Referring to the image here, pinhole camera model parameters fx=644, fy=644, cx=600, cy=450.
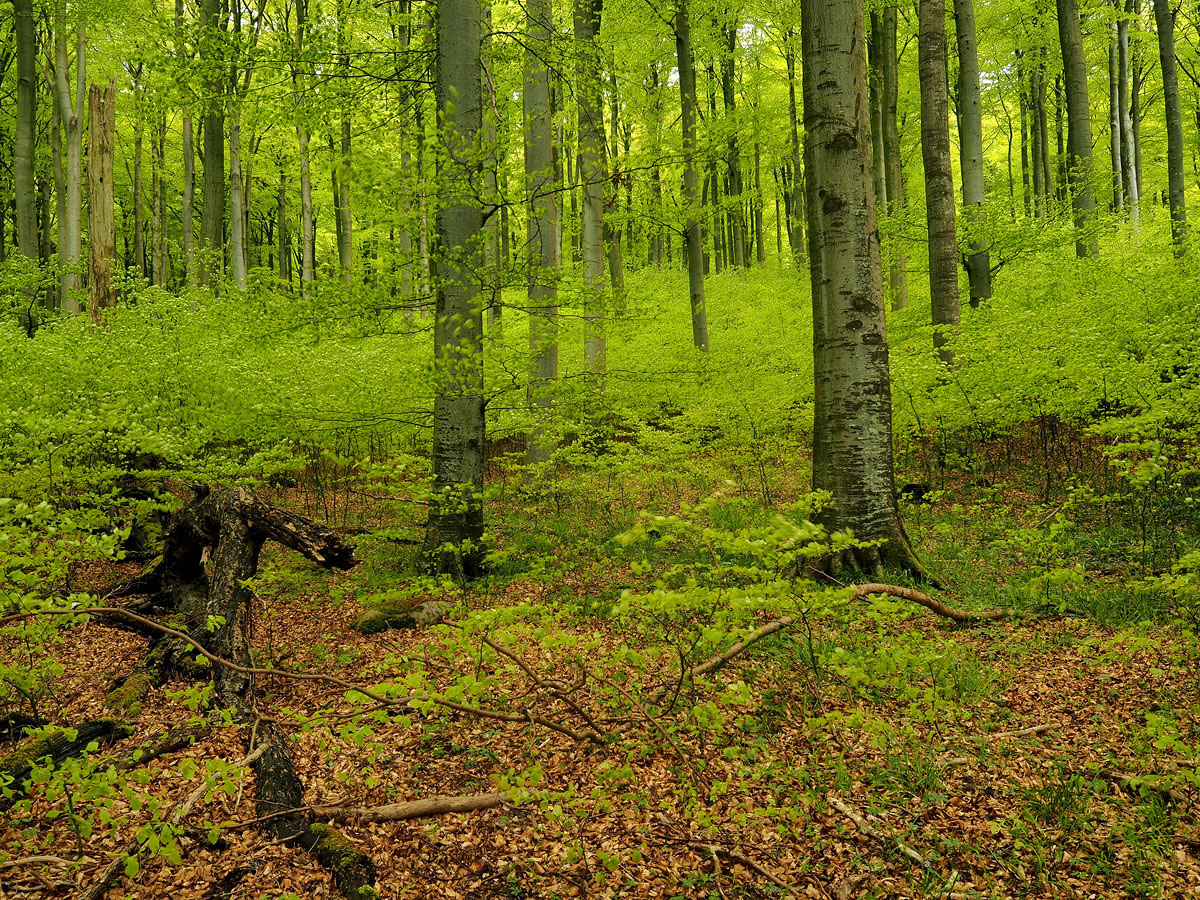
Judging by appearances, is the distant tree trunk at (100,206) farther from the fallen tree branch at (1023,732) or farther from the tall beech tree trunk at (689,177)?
the fallen tree branch at (1023,732)

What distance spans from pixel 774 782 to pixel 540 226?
255 inches

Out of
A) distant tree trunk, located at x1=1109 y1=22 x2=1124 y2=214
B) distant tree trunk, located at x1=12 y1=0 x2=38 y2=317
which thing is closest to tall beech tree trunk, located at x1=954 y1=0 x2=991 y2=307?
distant tree trunk, located at x1=1109 y1=22 x2=1124 y2=214

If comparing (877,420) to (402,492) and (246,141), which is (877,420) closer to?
(402,492)

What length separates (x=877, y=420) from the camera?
4.78m

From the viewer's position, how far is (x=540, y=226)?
25.2 feet

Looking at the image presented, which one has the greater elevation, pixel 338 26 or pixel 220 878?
pixel 338 26

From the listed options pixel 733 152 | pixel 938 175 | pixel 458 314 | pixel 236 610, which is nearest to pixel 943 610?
pixel 458 314

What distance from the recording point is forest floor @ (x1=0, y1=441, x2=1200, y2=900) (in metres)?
2.44

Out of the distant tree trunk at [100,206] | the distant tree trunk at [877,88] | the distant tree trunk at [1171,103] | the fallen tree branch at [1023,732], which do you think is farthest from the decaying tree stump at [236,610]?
the distant tree trunk at [1171,103]

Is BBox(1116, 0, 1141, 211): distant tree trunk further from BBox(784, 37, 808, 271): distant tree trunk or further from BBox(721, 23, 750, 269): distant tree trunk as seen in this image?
BBox(721, 23, 750, 269): distant tree trunk

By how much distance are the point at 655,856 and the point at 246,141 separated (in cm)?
2087

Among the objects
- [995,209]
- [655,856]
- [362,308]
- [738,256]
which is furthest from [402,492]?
[738,256]

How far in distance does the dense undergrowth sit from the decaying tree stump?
0.46ft

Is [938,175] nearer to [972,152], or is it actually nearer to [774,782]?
[972,152]
